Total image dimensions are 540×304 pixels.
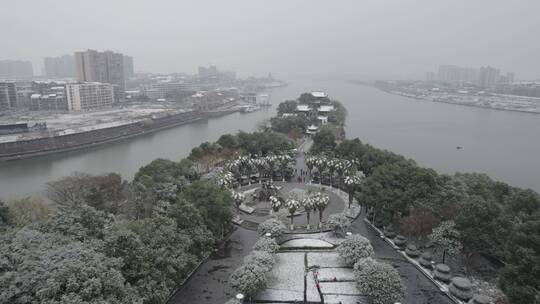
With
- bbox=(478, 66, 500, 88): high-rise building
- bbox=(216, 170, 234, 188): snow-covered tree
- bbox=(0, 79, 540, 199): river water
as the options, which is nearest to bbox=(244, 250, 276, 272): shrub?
bbox=(216, 170, 234, 188): snow-covered tree

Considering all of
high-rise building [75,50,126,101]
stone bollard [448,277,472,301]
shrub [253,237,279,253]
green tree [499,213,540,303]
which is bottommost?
stone bollard [448,277,472,301]

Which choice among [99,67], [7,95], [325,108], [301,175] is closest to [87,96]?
[7,95]

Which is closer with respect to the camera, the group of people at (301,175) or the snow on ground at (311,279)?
the snow on ground at (311,279)

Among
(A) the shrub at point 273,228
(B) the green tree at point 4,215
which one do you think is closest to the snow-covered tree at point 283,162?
(A) the shrub at point 273,228

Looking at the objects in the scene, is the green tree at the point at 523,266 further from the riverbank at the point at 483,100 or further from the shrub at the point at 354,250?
the riverbank at the point at 483,100

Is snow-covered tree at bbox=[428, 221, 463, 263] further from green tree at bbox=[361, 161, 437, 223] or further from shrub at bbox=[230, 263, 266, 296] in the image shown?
shrub at bbox=[230, 263, 266, 296]

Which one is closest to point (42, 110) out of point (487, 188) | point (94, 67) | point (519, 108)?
point (94, 67)

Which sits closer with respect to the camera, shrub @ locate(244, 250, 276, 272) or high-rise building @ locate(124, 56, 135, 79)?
shrub @ locate(244, 250, 276, 272)
